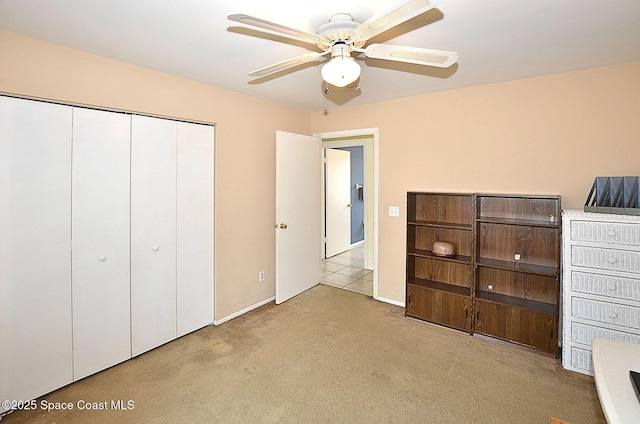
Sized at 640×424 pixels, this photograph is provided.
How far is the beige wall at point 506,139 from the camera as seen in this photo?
8.21ft

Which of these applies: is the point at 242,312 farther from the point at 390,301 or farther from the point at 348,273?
the point at 348,273

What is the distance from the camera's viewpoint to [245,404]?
206 cm

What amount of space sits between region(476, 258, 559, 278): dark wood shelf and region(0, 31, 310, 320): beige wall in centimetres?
231

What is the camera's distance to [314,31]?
1.93 meters

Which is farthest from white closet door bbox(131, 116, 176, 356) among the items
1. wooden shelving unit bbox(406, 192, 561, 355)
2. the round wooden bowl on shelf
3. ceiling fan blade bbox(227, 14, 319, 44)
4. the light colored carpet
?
the round wooden bowl on shelf

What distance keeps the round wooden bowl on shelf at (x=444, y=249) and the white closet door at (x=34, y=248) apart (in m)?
3.15

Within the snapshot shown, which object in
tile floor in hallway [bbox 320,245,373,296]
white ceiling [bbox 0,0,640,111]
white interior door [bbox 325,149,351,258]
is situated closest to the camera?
white ceiling [bbox 0,0,640,111]

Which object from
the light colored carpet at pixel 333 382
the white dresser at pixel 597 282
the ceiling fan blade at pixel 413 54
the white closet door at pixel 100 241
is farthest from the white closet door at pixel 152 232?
the white dresser at pixel 597 282

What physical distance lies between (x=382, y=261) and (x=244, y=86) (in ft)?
8.09

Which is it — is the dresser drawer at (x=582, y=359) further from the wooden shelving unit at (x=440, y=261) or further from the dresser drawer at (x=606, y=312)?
the wooden shelving unit at (x=440, y=261)

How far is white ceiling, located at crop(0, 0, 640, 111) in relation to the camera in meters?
1.66

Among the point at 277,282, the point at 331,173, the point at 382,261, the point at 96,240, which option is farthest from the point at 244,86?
the point at 331,173

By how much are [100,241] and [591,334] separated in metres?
3.72

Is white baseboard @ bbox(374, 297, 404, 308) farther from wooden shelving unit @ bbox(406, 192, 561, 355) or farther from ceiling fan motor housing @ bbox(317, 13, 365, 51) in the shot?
ceiling fan motor housing @ bbox(317, 13, 365, 51)
